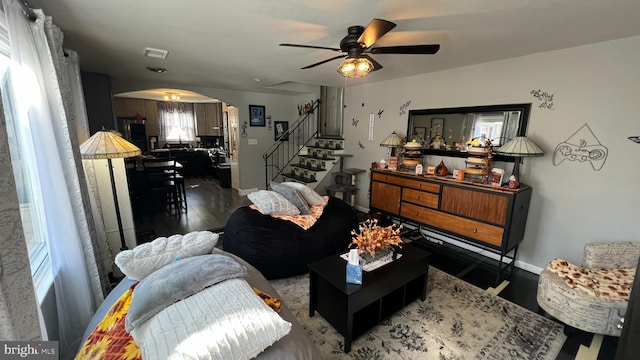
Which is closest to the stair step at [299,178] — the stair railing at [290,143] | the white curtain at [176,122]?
the stair railing at [290,143]

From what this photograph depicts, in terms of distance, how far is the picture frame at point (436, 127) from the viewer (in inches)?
147

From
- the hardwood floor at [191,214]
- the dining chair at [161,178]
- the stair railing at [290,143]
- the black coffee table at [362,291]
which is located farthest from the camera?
the stair railing at [290,143]

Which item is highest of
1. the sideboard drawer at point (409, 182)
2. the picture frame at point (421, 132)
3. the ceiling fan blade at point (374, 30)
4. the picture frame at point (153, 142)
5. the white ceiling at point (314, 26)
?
the white ceiling at point (314, 26)

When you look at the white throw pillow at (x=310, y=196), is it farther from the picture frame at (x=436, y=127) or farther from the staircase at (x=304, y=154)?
the picture frame at (x=436, y=127)

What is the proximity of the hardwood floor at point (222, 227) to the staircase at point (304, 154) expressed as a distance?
1.18 meters

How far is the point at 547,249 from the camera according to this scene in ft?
9.54

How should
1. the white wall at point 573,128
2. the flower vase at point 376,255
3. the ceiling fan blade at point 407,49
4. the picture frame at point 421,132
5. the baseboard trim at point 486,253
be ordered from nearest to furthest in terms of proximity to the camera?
1. the ceiling fan blade at point 407,49
2. the flower vase at point 376,255
3. the white wall at point 573,128
4. the baseboard trim at point 486,253
5. the picture frame at point 421,132

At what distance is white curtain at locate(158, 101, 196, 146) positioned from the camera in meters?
8.96

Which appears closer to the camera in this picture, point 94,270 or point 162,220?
point 94,270

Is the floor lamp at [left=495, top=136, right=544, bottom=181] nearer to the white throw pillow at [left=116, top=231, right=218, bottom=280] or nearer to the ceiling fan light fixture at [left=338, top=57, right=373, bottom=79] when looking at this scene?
the ceiling fan light fixture at [left=338, top=57, right=373, bottom=79]

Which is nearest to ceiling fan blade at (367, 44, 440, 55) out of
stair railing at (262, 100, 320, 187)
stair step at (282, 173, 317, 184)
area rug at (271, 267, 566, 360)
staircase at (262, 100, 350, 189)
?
area rug at (271, 267, 566, 360)

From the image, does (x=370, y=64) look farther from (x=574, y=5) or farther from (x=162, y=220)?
(x=162, y=220)

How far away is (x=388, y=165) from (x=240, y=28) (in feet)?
9.08

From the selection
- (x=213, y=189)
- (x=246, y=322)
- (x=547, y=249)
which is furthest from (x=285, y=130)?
(x=246, y=322)
